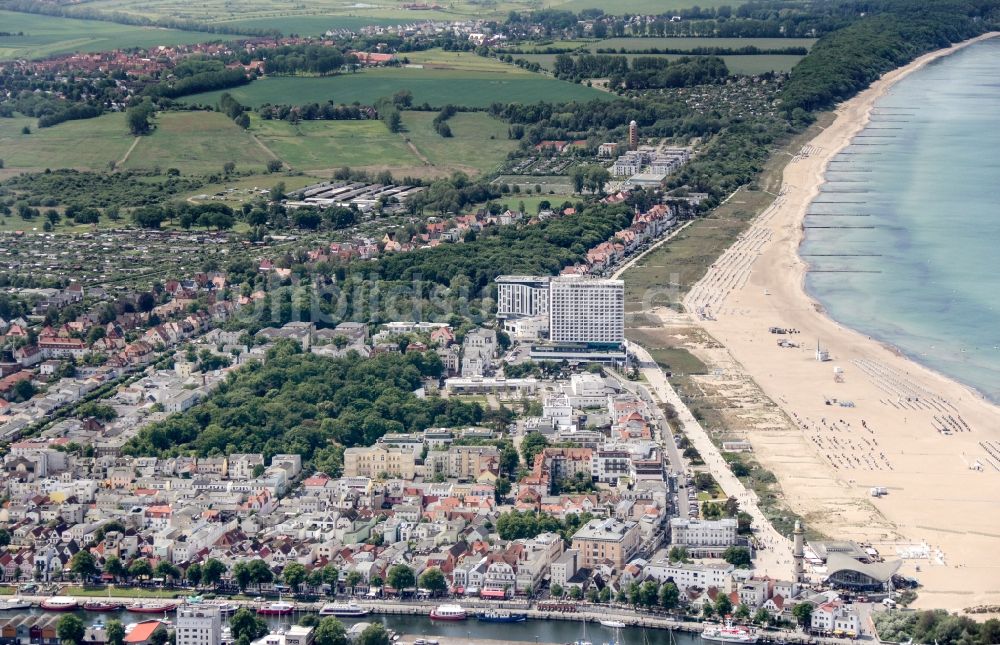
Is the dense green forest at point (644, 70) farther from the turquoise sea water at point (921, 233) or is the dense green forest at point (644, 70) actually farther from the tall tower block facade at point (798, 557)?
the tall tower block facade at point (798, 557)

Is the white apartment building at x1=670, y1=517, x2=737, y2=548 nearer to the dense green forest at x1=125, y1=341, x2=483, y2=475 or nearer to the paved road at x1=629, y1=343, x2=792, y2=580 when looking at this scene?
the paved road at x1=629, y1=343, x2=792, y2=580

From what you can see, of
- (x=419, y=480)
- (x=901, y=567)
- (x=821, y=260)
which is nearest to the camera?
(x=901, y=567)

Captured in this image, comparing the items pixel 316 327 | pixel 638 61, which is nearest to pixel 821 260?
pixel 316 327

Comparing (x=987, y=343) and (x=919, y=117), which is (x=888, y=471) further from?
(x=919, y=117)

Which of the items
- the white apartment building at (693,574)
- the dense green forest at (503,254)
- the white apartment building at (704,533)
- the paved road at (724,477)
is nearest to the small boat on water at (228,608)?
the white apartment building at (693,574)

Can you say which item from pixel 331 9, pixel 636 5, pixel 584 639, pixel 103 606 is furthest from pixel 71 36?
pixel 584 639
